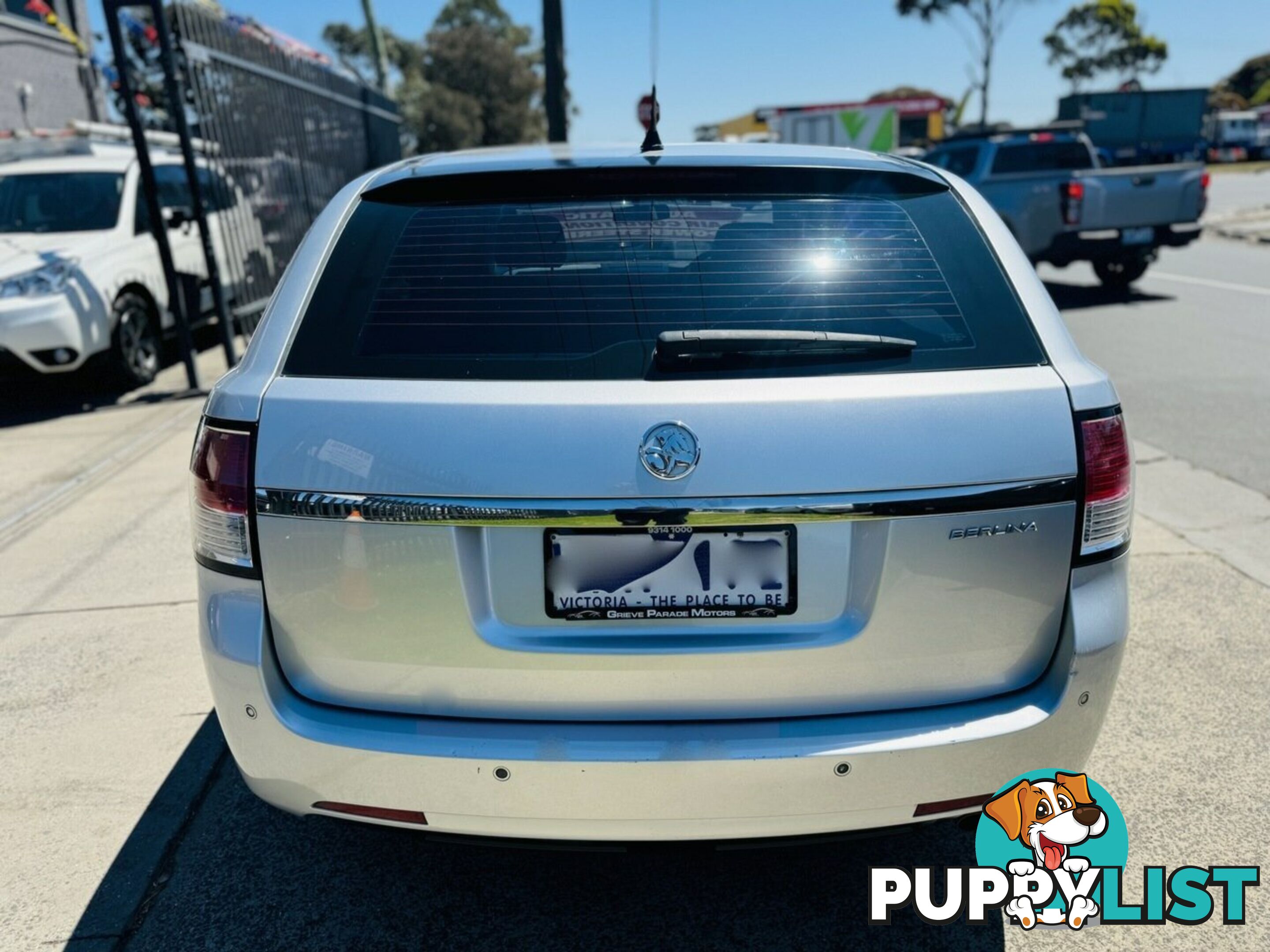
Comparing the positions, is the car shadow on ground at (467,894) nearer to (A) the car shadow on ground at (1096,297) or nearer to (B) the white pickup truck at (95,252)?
(B) the white pickup truck at (95,252)

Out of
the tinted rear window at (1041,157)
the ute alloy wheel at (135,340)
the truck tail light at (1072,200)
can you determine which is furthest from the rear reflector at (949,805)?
the tinted rear window at (1041,157)

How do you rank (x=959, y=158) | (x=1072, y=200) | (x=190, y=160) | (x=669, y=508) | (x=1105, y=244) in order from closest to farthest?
(x=669, y=508)
(x=190, y=160)
(x=1072, y=200)
(x=1105, y=244)
(x=959, y=158)

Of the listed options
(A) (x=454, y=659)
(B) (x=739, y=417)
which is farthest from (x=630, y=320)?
(A) (x=454, y=659)

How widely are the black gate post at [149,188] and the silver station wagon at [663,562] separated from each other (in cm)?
655

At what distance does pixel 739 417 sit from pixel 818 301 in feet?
1.29

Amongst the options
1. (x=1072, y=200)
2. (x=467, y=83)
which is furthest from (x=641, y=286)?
(x=467, y=83)

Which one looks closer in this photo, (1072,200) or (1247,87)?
(1072,200)

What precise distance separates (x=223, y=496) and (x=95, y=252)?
7049mm

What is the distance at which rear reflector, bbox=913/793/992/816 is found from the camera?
6.39ft

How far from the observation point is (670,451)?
1834mm

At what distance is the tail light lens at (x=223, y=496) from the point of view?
1962mm

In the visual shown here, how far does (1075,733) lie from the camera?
6.57ft

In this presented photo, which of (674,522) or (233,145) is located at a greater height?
(233,145)
